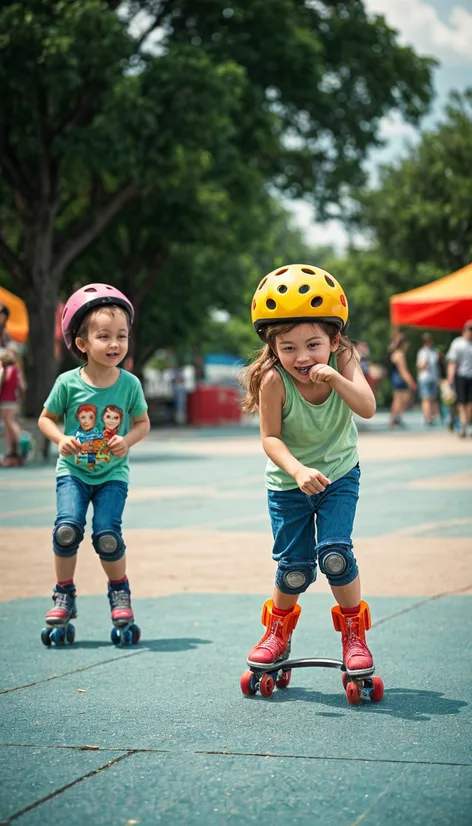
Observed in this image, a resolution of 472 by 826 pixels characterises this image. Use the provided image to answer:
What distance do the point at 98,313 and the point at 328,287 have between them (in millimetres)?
1424

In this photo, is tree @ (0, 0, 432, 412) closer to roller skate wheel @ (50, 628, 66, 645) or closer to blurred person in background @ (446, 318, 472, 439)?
blurred person in background @ (446, 318, 472, 439)

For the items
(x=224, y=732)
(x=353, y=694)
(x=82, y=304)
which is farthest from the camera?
(x=82, y=304)

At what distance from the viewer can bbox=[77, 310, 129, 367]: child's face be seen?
18.2 feet

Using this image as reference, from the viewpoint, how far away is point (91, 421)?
5.63 metres

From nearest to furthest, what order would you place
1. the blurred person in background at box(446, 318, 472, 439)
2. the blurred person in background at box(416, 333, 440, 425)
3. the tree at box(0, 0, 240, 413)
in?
1. the blurred person in background at box(446, 318, 472, 439)
2. the tree at box(0, 0, 240, 413)
3. the blurred person in background at box(416, 333, 440, 425)

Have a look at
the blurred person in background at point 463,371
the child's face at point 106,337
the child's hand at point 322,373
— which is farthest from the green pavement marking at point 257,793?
the blurred person in background at point 463,371

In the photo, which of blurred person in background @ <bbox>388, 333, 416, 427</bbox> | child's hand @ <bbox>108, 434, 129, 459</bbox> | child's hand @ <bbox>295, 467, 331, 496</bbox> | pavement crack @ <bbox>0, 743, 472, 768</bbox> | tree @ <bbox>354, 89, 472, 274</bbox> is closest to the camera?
pavement crack @ <bbox>0, 743, 472, 768</bbox>

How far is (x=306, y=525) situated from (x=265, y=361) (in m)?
0.61

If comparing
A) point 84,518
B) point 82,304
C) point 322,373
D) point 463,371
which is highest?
point 463,371

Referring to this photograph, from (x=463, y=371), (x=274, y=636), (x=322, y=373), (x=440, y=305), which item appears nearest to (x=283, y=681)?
(x=274, y=636)

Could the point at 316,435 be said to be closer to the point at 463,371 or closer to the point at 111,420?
the point at 111,420

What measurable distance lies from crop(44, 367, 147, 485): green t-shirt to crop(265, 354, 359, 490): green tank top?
4.12 ft

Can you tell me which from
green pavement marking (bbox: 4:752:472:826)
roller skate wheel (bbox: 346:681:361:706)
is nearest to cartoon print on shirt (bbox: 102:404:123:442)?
roller skate wheel (bbox: 346:681:361:706)

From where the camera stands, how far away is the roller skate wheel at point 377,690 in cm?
437
